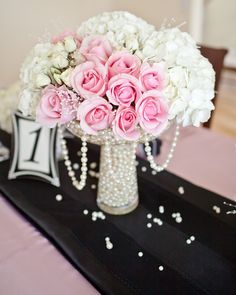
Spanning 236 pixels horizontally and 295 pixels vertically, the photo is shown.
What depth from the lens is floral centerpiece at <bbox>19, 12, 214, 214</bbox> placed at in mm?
656

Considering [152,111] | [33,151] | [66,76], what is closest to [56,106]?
[66,76]

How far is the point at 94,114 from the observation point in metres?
0.67

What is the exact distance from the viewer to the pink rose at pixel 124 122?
26.0 inches

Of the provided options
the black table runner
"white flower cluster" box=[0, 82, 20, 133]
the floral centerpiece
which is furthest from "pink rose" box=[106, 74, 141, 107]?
"white flower cluster" box=[0, 82, 20, 133]

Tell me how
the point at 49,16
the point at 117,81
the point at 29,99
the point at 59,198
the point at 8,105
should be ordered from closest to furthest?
the point at 117,81, the point at 29,99, the point at 59,198, the point at 8,105, the point at 49,16

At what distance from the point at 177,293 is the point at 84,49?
1.77 ft

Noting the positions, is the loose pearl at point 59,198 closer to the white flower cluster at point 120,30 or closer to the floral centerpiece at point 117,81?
→ the floral centerpiece at point 117,81

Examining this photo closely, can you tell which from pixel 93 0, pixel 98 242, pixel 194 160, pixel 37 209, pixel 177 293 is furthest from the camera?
pixel 93 0

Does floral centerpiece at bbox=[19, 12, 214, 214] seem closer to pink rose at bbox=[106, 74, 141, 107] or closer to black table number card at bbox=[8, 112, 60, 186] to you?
pink rose at bbox=[106, 74, 141, 107]

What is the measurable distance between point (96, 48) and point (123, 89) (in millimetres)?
121

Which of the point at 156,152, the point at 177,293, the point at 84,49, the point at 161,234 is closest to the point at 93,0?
the point at 156,152

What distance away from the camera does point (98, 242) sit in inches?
31.1

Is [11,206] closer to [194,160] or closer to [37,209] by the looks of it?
[37,209]

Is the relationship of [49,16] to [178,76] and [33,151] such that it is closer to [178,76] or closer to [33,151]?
[33,151]
